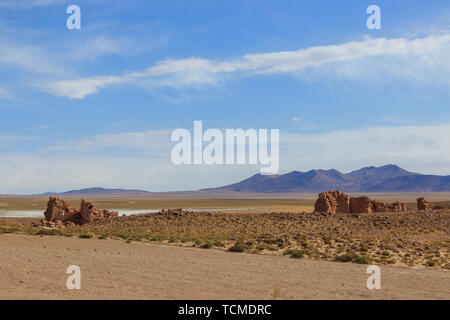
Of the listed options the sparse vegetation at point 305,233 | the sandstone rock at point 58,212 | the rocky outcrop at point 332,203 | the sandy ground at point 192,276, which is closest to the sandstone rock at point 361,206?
the rocky outcrop at point 332,203

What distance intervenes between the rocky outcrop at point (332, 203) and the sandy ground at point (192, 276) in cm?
3322

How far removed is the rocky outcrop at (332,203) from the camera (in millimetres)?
58912

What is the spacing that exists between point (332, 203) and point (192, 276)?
44.1 m

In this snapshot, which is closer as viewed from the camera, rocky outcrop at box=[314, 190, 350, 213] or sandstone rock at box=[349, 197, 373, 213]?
rocky outcrop at box=[314, 190, 350, 213]

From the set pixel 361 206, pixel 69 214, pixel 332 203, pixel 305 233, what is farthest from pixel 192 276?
pixel 361 206

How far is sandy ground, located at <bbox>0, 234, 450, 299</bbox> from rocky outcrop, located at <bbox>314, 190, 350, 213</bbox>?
33217mm

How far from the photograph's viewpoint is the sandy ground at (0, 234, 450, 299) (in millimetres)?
14578

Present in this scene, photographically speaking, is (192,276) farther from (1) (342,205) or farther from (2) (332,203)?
(1) (342,205)

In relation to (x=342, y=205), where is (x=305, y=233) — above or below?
below

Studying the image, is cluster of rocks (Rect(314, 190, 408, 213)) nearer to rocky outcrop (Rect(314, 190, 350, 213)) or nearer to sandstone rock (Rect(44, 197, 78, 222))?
rocky outcrop (Rect(314, 190, 350, 213))

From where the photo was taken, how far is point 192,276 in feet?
59.7

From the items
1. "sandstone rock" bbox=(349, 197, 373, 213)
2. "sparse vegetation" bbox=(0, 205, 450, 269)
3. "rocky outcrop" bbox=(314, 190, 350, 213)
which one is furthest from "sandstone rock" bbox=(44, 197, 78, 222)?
"sandstone rock" bbox=(349, 197, 373, 213)
